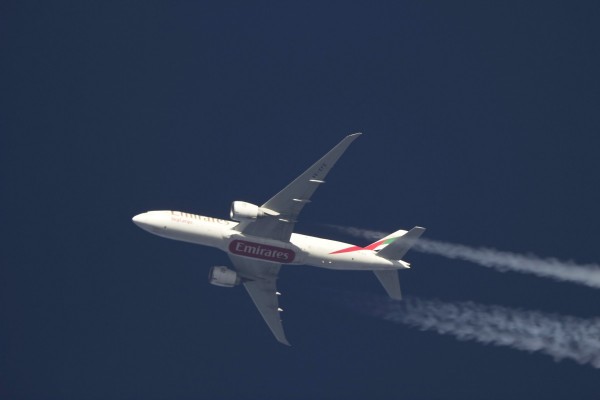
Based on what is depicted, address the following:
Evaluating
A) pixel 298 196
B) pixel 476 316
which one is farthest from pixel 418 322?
pixel 298 196

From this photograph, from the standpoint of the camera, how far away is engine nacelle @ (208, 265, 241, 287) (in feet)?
288

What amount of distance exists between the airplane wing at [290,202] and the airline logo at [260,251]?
857 mm

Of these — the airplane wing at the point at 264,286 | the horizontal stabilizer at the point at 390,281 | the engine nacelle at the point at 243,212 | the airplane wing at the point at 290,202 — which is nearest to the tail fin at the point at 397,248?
the horizontal stabilizer at the point at 390,281

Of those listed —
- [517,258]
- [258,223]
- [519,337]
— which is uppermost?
[258,223]

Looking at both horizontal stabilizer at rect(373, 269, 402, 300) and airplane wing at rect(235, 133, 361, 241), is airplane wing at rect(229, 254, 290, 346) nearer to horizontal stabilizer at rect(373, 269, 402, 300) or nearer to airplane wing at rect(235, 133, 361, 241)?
airplane wing at rect(235, 133, 361, 241)

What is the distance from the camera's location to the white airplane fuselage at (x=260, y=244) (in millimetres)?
83688

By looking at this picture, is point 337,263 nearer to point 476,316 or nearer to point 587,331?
point 476,316

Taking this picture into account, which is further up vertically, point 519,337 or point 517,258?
point 517,258

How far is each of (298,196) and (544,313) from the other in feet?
78.9

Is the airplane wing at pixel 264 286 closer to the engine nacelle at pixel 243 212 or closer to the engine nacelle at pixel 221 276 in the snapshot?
the engine nacelle at pixel 221 276

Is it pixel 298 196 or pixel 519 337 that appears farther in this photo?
pixel 519 337

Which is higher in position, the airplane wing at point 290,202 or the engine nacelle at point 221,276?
the airplane wing at point 290,202

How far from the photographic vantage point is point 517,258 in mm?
89750

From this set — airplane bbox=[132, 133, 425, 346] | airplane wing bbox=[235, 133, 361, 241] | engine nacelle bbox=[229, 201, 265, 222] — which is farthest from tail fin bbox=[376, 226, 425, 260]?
engine nacelle bbox=[229, 201, 265, 222]
